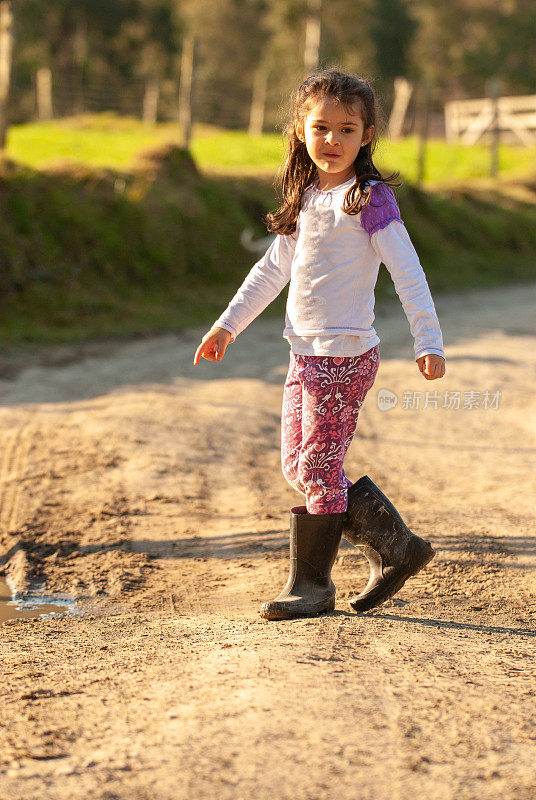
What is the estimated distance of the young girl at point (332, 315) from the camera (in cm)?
290

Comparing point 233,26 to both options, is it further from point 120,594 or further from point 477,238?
point 120,594

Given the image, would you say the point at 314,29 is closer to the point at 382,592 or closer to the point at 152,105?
the point at 152,105

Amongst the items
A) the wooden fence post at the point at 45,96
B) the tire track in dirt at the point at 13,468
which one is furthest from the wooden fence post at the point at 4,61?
the wooden fence post at the point at 45,96

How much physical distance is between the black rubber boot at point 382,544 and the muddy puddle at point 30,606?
1190 millimetres

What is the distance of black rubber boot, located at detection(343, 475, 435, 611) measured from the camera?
3.13 metres

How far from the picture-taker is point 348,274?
9.59 feet

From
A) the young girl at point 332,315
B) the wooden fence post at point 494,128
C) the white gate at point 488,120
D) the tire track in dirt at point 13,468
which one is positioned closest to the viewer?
the young girl at point 332,315

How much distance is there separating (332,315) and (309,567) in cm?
90

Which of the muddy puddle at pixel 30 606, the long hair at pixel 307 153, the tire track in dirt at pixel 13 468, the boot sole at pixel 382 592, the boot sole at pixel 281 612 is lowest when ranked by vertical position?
the muddy puddle at pixel 30 606

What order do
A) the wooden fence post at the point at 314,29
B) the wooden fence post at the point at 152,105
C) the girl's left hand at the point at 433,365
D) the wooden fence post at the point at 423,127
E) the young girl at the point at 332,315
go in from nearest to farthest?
the girl's left hand at the point at 433,365 < the young girl at the point at 332,315 < the wooden fence post at the point at 423,127 < the wooden fence post at the point at 314,29 < the wooden fence post at the point at 152,105

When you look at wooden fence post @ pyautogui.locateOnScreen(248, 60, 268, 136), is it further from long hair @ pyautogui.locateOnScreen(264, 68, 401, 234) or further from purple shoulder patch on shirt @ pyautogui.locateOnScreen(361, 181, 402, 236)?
purple shoulder patch on shirt @ pyautogui.locateOnScreen(361, 181, 402, 236)

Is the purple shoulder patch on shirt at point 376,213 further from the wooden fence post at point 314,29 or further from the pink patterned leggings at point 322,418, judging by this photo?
the wooden fence post at point 314,29

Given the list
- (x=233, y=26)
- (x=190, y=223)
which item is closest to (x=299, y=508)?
(x=190, y=223)

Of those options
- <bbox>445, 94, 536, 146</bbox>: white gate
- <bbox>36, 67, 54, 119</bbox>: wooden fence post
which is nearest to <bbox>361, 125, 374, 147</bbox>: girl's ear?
<bbox>445, 94, 536, 146</bbox>: white gate
